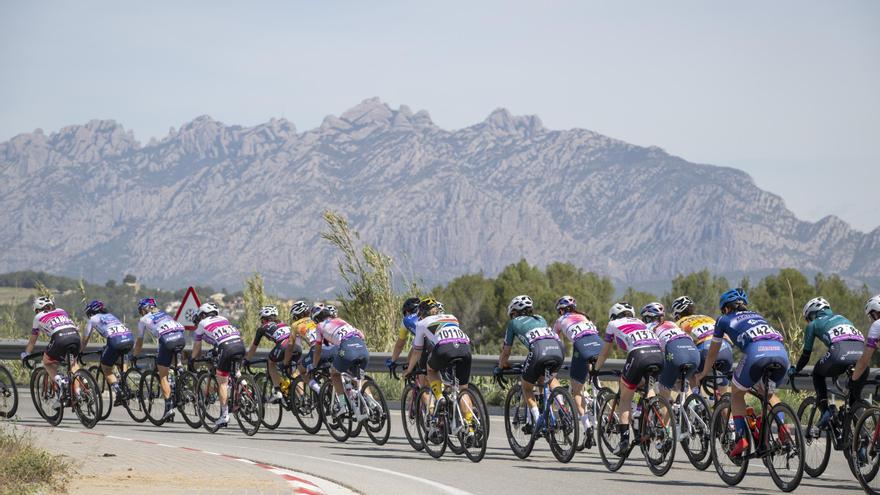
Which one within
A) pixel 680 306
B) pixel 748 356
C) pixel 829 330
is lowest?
pixel 748 356

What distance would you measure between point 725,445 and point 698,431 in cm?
79

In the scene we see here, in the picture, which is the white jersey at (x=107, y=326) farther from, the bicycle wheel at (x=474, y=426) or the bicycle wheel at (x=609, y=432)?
the bicycle wheel at (x=609, y=432)

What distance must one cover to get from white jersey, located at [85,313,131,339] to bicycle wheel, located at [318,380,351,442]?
356 cm

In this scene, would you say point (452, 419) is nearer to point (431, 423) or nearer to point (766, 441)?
point (431, 423)

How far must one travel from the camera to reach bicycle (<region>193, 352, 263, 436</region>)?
56.4 feet

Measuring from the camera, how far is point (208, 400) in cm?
1775

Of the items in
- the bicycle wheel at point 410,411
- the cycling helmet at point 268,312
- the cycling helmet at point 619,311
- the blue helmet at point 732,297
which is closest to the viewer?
the blue helmet at point 732,297

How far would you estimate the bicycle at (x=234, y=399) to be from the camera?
677 inches

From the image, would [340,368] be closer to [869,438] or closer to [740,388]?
[740,388]

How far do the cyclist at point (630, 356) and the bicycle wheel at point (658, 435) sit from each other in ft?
0.72

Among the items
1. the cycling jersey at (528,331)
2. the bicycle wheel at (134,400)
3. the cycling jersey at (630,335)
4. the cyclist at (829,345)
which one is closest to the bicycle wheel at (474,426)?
the cycling jersey at (528,331)

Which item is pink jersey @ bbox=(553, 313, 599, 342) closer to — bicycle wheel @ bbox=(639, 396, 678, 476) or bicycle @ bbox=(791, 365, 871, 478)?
bicycle wheel @ bbox=(639, 396, 678, 476)

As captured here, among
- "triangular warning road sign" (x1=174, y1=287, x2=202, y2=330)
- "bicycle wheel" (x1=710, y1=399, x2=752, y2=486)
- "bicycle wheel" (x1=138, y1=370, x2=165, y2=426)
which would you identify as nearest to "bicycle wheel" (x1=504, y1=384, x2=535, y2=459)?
"bicycle wheel" (x1=710, y1=399, x2=752, y2=486)

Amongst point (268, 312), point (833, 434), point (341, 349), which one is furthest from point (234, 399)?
point (833, 434)
